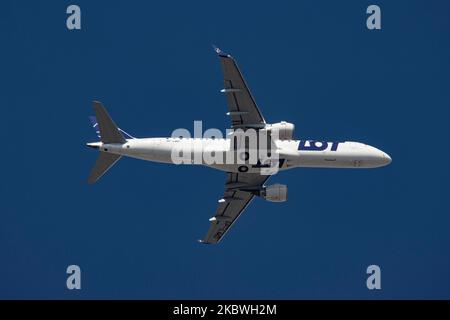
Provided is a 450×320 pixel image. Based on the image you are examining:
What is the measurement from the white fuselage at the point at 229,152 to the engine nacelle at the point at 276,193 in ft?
7.90

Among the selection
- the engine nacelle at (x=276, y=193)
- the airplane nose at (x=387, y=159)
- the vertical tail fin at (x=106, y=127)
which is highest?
the vertical tail fin at (x=106, y=127)

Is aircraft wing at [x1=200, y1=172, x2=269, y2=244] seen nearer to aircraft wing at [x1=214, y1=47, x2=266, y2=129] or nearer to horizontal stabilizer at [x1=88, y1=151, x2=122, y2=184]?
aircraft wing at [x1=214, y1=47, x2=266, y2=129]

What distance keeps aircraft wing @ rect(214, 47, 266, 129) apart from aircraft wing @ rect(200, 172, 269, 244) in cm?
719

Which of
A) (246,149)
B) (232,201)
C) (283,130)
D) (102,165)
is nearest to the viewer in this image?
(283,130)

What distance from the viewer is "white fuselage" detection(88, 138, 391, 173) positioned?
247 feet

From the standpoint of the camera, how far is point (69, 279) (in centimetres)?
7525

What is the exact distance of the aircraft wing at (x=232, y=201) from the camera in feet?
263

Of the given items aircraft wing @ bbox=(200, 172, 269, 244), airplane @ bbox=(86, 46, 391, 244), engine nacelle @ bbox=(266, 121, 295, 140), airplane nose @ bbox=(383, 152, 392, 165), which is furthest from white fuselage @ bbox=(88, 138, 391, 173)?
aircraft wing @ bbox=(200, 172, 269, 244)

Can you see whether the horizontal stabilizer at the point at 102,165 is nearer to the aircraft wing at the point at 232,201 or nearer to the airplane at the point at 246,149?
the airplane at the point at 246,149

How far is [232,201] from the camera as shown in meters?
81.9

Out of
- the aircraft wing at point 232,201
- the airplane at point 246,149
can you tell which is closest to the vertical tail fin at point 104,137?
the airplane at point 246,149

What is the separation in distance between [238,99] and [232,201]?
12661 mm

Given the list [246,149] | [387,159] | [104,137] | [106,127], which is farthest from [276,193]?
[106,127]

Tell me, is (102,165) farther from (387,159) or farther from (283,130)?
(387,159)
